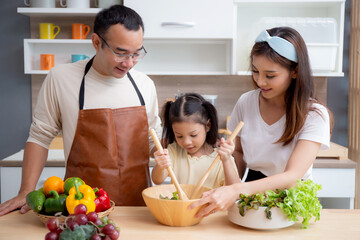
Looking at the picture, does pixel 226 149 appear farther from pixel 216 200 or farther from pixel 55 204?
pixel 55 204

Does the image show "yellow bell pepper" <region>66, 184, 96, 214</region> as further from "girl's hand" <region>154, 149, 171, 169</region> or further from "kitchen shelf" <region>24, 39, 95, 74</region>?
"kitchen shelf" <region>24, 39, 95, 74</region>

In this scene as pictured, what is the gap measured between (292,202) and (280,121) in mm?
403

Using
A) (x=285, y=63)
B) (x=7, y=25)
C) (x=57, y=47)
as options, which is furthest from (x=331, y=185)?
(x=7, y=25)

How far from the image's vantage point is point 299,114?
1.41m

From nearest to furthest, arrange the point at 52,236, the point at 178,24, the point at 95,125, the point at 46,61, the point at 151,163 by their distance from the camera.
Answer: the point at 52,236 < the point at 95,125 < the point at 151,163 < the point at 178,24 < the point at 46,61

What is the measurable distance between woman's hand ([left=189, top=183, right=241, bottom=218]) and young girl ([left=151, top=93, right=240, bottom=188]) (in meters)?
0.22

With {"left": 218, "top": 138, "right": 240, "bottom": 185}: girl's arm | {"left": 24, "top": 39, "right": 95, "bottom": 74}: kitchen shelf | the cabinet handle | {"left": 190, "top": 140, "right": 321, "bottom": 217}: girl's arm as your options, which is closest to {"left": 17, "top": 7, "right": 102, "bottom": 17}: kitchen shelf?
{"left": 24, "top": 39, "right": 95, "bottom": 74}: kitchen shelf

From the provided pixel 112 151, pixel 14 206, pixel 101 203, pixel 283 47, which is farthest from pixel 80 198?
pixel 283 47

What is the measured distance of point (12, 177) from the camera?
100 inches

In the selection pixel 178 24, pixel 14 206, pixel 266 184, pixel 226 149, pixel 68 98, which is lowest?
pixel 14 206

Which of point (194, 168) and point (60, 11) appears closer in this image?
point (194, 168)

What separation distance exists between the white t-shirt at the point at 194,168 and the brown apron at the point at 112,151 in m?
0.16

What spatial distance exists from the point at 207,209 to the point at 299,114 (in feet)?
1.60

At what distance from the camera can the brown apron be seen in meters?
1.67
